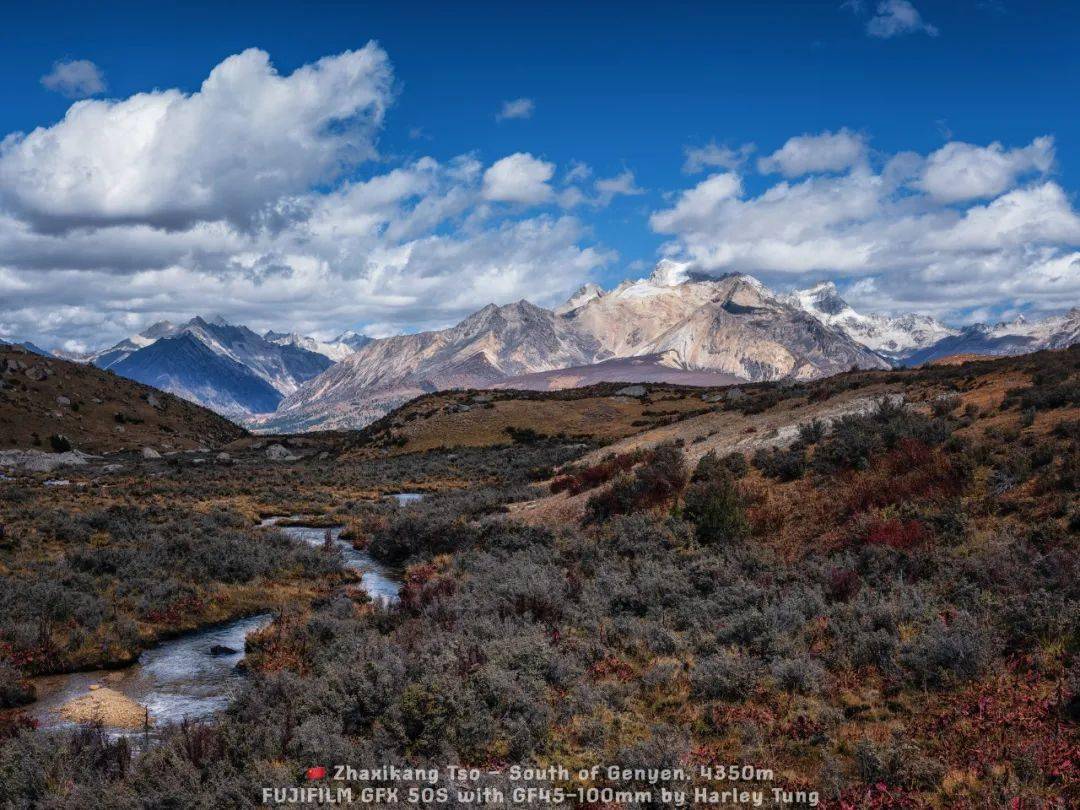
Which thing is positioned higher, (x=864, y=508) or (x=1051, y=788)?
(x=864, y=508)

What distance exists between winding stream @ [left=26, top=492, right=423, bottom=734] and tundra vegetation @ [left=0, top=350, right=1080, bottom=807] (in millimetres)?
688

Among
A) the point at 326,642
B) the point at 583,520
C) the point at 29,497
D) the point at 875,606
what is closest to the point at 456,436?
the point at 29,497

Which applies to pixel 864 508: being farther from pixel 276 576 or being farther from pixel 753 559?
pixel 276 576

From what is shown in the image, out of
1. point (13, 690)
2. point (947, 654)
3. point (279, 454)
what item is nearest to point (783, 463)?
point (947, 654)

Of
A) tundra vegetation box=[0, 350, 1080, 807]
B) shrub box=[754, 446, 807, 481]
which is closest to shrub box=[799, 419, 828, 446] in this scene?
tundra vegetation box=[0, 350, 1080, 807]

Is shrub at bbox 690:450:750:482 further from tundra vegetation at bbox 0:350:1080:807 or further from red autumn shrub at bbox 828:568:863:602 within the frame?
red autumn shrub at bbox 828:568:863:602

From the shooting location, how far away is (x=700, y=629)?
13.0 meters

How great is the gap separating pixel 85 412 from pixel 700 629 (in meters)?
128

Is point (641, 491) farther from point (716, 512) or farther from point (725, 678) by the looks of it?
point (725, 678)

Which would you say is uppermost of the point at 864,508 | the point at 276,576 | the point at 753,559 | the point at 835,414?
the point at 835,414

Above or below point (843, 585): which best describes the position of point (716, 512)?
above

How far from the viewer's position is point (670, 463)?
2639 centimetres

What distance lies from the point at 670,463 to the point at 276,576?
16063mm

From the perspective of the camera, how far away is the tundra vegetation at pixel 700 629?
8.43 m
